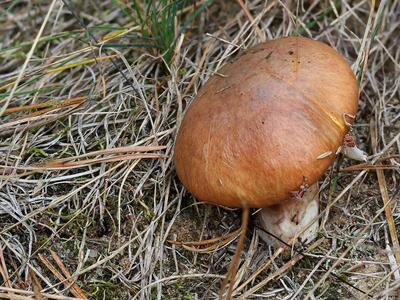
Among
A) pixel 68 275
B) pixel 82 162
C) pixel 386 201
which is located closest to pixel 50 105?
pixel 82 162

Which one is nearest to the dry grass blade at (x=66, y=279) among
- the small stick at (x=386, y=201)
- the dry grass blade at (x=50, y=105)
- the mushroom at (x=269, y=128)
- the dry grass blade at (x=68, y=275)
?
the dry grass blade at (x=68, y=275)

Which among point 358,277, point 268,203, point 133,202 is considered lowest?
point 358,277

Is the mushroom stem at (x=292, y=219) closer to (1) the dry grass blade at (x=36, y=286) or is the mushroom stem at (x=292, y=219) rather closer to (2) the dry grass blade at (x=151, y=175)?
(2) the dry grass blade at (x=151, y=175)

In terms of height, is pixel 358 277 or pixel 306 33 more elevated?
pixel 306 33

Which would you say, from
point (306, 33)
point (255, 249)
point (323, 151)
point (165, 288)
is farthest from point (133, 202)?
point (306, 33)

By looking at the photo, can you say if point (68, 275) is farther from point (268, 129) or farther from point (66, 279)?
point (268, 129)

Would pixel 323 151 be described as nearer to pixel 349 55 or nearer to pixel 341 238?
pixel 341 238

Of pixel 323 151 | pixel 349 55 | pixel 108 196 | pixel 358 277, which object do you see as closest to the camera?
pixel 323 151

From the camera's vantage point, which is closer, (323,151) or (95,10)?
(323,151)
